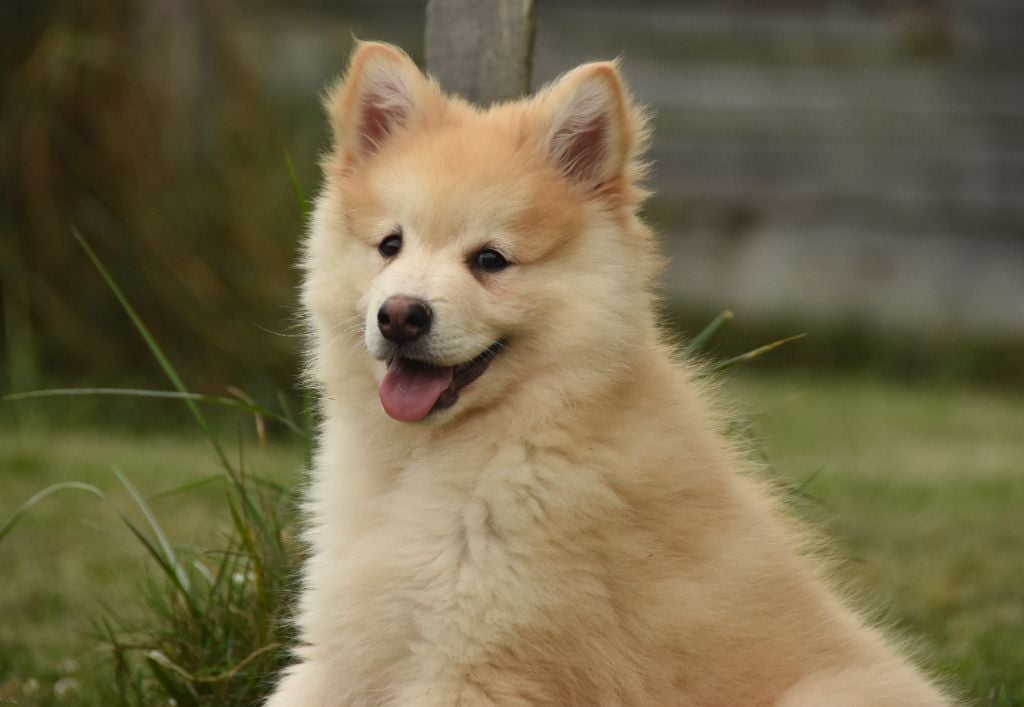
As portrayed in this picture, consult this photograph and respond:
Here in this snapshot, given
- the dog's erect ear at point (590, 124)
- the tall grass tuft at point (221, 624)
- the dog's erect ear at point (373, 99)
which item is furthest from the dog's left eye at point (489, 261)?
the tall grass tuft at point (221, 624)

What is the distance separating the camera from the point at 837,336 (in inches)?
377

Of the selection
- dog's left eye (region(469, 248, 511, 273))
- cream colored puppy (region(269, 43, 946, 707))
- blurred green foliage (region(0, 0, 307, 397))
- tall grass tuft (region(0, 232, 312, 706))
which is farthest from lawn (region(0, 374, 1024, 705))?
dog's left eye (region(469, 248, 511, 273))

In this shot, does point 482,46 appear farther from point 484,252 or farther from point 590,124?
point 484,252

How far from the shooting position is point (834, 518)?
5.38m

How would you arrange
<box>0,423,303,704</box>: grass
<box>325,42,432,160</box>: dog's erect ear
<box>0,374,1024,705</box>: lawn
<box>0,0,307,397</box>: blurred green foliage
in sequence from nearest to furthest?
<box>325,42,432,160</box>: dog's erect ear → <box>0,423,303,704</box>: grass → <box>0,374,1024,705</box>: lawn → <box>0,0,307,397</box>: blurred green foliage

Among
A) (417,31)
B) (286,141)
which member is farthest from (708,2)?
(286,141)

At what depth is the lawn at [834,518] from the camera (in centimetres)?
429

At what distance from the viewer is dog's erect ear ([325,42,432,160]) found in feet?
10.9

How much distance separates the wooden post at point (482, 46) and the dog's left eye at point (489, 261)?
84 centimetres

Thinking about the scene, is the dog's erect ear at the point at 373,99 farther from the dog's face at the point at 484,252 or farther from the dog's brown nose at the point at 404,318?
the dog's brown nose at the point at 404,318

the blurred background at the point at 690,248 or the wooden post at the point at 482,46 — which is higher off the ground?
the wooden post at the point at 482,46

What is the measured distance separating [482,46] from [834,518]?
2491 mm

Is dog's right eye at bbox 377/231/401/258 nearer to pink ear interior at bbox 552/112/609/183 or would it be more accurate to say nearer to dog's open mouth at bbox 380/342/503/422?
dog's open mouth at bbox 380/342/503/422

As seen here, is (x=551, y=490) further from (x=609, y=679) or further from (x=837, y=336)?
(x=837, y=336)
